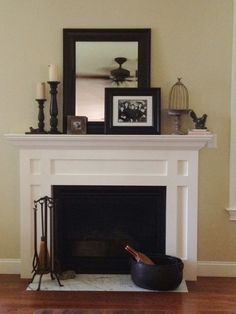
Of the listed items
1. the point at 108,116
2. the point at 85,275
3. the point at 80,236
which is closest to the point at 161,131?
the point at 108,116

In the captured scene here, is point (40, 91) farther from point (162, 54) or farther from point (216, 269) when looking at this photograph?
point (216, 269)

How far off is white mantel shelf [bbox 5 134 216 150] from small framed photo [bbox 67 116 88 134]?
0.35 feet

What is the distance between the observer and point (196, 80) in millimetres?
3656

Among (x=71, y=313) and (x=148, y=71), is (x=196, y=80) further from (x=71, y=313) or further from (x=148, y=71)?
(x=71, y=313)

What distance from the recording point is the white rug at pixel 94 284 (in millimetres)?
3424

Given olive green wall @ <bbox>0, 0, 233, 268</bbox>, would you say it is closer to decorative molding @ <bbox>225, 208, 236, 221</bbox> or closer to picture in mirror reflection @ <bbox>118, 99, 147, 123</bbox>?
decorative molding @ <bbox>225, 208, 236, 221</bbox>

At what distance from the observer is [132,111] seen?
11.9ft

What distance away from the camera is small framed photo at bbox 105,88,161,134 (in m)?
3.62

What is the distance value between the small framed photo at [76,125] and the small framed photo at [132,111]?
192mm

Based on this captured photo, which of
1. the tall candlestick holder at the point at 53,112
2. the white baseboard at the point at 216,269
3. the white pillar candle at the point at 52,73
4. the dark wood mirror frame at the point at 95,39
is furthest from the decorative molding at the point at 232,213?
the white pillar candle at the point at 52,73

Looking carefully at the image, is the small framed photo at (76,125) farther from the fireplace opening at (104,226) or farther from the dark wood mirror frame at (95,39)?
the fireplace opening at (104,226)

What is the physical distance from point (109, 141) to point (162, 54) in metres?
0.86

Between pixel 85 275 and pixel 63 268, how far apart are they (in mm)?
209

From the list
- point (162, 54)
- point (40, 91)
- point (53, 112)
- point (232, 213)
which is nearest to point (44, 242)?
point (53, 112)
